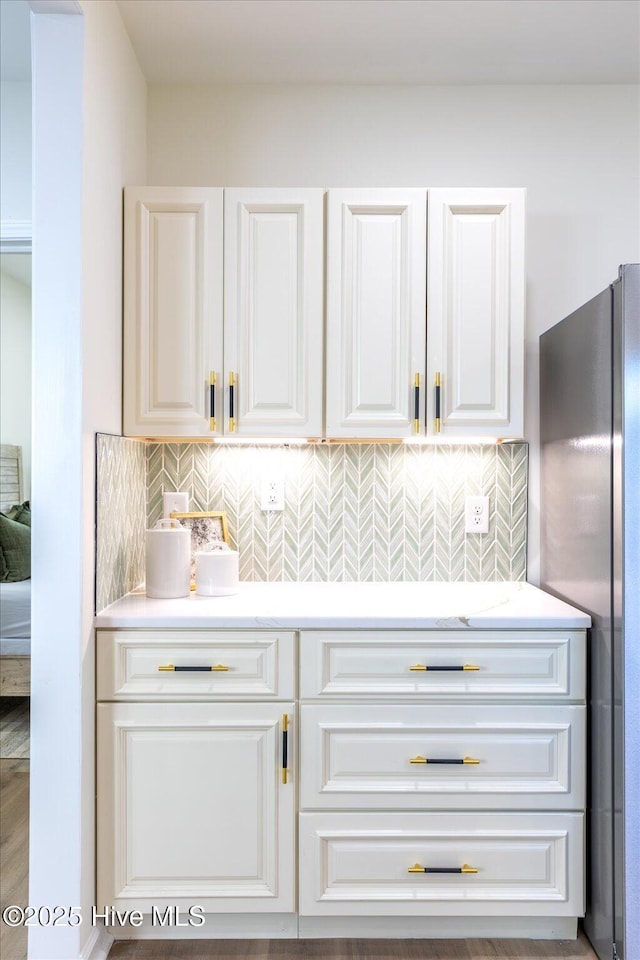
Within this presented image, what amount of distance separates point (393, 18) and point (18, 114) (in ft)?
4.91

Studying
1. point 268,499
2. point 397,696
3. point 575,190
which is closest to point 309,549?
point 268,499

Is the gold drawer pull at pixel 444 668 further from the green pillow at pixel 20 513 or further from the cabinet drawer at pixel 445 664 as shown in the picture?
the green pillow at pixel 20 513

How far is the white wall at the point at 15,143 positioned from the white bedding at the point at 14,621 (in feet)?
5.45

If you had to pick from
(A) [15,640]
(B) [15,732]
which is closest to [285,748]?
(A) [15,640]

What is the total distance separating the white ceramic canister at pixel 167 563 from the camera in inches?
75.0

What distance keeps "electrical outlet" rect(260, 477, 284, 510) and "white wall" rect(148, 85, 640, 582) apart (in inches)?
35.5

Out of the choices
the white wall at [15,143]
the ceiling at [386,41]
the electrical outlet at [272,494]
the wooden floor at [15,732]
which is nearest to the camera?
the ceiling at [386,41]

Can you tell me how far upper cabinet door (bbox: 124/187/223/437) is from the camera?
76.9 inches

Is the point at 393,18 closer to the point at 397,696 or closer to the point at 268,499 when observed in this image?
the point at 268,499

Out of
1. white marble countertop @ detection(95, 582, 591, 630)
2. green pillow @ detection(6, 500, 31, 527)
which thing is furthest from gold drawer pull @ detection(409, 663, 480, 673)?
green pillow @ detection(6, 500, 31, 527)

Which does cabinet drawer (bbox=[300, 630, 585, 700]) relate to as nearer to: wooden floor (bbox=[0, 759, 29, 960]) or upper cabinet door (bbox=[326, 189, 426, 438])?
upper cabinet door (bbox=[326, 189, 426, 438])

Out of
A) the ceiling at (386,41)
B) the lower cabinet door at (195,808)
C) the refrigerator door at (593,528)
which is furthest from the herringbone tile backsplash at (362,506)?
the ceiling at (386,41)

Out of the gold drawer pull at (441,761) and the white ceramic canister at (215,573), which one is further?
the white ceramic canister at (215,573)

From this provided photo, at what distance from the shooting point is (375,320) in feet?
6.47
